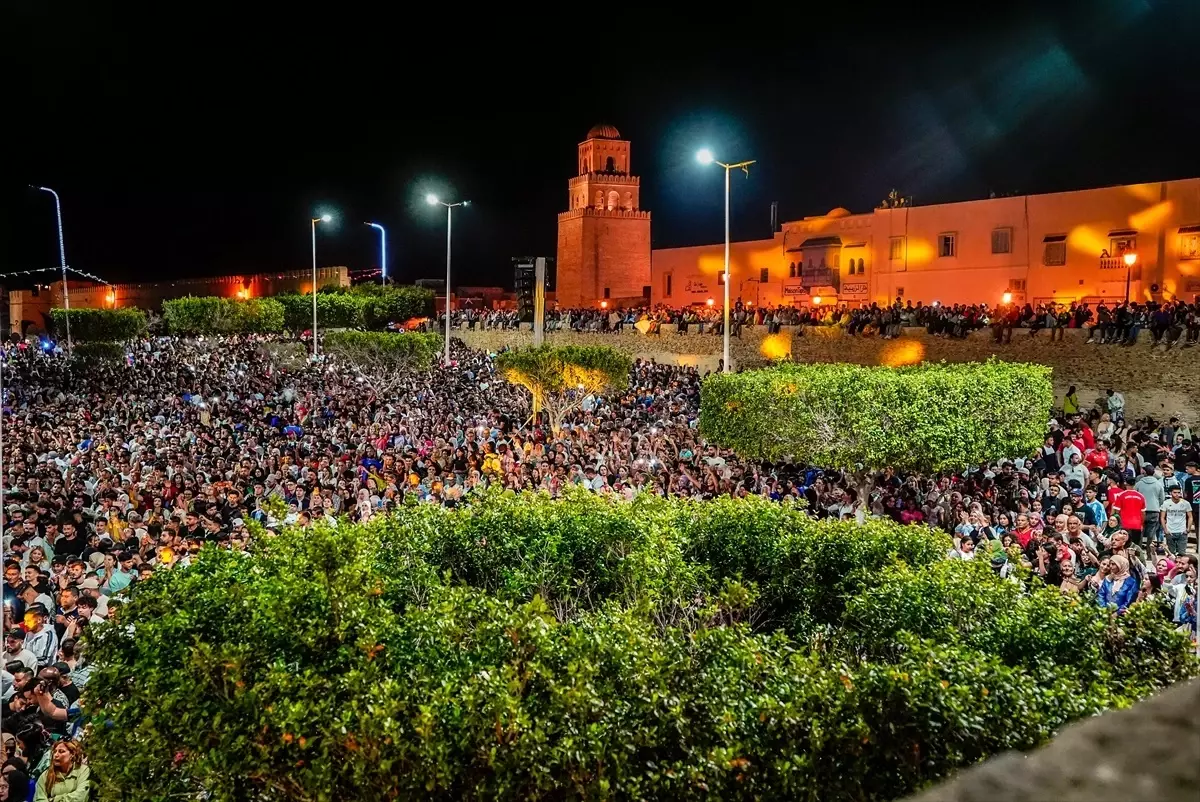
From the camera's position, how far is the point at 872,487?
17.5 metres

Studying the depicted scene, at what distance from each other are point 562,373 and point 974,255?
19192mm

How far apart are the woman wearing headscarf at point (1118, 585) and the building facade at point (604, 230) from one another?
172 feet

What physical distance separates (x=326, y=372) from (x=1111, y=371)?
23.2 meters

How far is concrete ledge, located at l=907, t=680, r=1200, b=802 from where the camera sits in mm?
1131

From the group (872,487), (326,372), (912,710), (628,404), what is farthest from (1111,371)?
(326,372)

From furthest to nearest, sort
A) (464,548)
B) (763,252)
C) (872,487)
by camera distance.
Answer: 1. (763,252)
2. (872,487)
3. (464,548)

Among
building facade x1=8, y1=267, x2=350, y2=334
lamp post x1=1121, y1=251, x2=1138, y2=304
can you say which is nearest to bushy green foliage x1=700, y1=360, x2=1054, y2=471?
lamp post x1=1121, y1=251, x2=1138, y2=304

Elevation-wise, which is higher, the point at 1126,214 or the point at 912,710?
the point at 1126,214

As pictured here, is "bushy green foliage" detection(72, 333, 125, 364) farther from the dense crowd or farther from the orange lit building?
the orange lit building

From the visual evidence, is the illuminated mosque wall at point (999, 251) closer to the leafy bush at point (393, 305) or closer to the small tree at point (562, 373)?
the small tree at point (562, 373)

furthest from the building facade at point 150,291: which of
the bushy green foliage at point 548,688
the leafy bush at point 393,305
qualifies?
the bushy green foliage at point 548,688

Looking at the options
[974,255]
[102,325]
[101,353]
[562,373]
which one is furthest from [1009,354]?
[102,325]

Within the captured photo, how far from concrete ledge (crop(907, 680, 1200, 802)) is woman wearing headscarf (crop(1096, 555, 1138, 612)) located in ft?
28.9

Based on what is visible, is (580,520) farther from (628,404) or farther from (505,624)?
(628,404)
